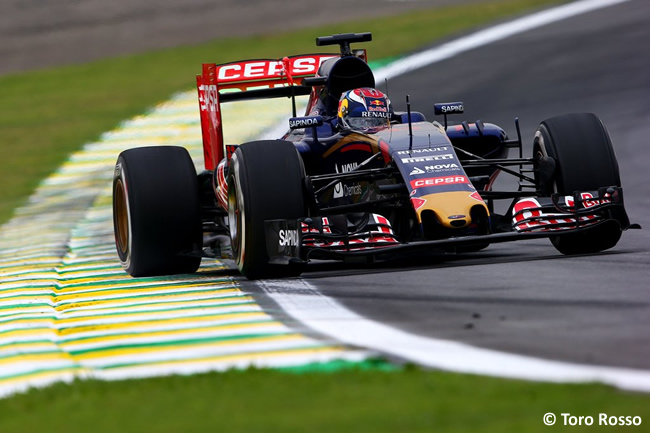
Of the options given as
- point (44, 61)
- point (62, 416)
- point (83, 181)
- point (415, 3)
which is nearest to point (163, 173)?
point (62, 416)

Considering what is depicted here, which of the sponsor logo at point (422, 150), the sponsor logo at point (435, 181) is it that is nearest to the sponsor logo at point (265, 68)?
the sponsor logo at point (422, 150)

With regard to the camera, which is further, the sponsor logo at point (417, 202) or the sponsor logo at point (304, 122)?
the sponsor logo at point (304, 122)

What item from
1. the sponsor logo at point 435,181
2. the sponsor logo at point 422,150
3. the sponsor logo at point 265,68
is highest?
the sponsor logo at point 265,68

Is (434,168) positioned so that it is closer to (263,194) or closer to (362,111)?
(263,194)

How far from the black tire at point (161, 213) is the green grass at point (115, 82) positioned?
8726mm

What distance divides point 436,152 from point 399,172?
13.8 inches

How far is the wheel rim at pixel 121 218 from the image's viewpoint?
11.7m

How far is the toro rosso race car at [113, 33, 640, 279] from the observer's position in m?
9.39

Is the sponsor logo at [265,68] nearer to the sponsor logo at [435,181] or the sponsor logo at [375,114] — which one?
the sponsor logo at [375,114]

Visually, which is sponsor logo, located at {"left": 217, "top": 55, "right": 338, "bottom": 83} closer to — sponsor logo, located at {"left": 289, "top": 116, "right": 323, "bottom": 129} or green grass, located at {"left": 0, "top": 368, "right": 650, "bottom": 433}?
sponsor logo, located at {"left": 289, "top": 116, "right": 323, "bottom": 129}

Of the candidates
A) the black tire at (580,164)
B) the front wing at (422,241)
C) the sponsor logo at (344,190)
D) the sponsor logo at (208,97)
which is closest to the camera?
the front wing at (422,241)

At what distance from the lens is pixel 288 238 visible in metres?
9.34

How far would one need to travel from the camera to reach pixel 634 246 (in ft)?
34.3

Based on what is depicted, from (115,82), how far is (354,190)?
19.8 metres
